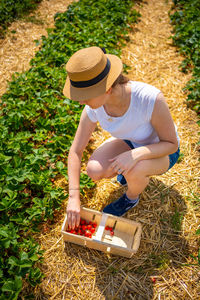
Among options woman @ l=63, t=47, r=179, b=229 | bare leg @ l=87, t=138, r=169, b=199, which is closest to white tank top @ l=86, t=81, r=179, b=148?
woman @ l=63, t=47, r=179, b=229

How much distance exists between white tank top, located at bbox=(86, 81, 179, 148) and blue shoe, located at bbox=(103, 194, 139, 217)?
0.68 meters

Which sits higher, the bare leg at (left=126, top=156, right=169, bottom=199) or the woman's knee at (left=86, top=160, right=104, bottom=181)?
the bare leg at (left=126, top=156, right=169, bottom=199)

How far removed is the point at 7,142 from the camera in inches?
130

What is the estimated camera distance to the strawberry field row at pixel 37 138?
2.46m

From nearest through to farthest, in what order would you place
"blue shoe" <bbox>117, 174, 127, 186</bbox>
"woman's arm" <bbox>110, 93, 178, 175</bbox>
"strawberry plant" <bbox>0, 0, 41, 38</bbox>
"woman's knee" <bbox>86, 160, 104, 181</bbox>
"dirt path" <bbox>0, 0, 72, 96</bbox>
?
"woman's arm" <bbox>110, 93, 178, 175</bbox>
"woman's knee" <bbox>86, 160, 104, 181</bbox>
"blue shoe" <bbox>117, 174, 127, 186</bbox>
"dirt path" <bbox>0, 0, 72, 96</bbox>
"strawberry plant" <bbox>0, 0, 41, 38</bbox>

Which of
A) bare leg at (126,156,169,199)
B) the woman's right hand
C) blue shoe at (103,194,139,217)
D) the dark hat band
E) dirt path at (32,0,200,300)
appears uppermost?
the dark hat band

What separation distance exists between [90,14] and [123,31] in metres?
0.88

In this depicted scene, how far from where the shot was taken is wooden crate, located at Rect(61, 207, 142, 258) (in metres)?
2.54

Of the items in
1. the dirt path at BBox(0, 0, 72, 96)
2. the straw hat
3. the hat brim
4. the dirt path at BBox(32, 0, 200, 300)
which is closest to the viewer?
the straw hat

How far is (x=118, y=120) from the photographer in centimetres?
245

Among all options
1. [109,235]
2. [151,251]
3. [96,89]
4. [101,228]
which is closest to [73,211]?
[101,228]

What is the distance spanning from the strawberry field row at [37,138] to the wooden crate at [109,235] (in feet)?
1.24

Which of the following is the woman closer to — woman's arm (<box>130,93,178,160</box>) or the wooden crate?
woman's arm (<box>130,93,178,160</box>)

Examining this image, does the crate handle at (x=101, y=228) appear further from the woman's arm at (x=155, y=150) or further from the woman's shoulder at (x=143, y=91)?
the woman's shoulder at (x=143, y=91)
